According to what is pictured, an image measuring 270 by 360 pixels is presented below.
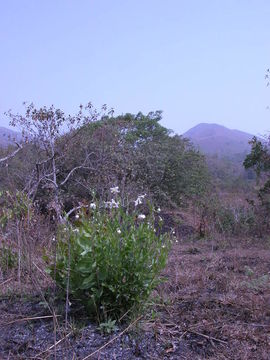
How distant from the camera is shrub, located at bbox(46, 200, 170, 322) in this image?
3.13 m

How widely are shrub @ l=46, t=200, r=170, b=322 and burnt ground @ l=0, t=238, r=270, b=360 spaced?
165 mm

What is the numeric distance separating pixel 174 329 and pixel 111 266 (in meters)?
0.63

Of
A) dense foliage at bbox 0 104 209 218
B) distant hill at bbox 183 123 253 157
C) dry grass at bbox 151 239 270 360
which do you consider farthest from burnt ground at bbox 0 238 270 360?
distant hill at bbox 183 123 253 157

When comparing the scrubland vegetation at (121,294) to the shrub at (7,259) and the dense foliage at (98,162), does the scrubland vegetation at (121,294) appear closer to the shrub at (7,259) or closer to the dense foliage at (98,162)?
the shrub at (7,259)

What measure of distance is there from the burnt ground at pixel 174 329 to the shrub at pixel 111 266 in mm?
165

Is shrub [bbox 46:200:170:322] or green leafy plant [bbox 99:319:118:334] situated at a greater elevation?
shrub [bbox 46:200:170:322]

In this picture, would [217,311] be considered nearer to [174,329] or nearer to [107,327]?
[174,329]

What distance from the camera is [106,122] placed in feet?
37.0

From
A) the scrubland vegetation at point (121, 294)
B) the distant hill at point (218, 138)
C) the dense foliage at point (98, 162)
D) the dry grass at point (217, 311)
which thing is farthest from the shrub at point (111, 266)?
the distant hill at point (218, 138)

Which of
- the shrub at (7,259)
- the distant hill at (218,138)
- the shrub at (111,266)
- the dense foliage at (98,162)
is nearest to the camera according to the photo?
the shrub at (111,266)

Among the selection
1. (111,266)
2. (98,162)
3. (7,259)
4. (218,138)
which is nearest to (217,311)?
(111,266)

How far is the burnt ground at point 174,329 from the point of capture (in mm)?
2877

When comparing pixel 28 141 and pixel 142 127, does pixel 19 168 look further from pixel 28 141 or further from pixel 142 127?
pixel 142 127

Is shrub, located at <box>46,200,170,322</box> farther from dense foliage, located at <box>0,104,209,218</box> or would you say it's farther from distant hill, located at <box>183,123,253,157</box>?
distant hill, located at <box>183,123,253,157</box>
